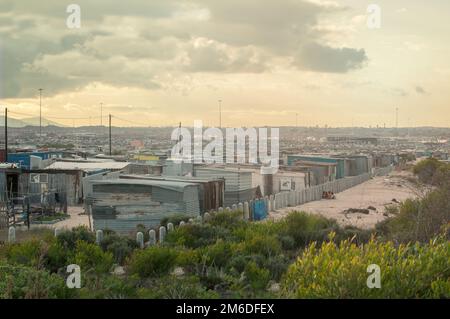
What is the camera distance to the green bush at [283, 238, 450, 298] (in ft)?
22.9

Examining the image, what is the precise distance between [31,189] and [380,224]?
15.5 metres

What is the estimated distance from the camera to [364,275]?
708 centimetres

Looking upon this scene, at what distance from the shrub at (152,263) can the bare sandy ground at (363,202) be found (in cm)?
984

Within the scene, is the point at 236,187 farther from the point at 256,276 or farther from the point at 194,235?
the point at 256,276

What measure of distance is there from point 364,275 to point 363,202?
2447 cm

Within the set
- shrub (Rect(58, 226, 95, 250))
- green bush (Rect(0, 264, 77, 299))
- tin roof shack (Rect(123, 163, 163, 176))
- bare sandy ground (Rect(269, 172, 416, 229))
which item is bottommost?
bare sandy ground (Rect(269, 172, 416, 229))

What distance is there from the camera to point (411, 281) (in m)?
7.14

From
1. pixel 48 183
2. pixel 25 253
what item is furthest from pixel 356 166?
pixel 25 253

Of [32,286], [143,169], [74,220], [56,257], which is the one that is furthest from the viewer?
[143,169]

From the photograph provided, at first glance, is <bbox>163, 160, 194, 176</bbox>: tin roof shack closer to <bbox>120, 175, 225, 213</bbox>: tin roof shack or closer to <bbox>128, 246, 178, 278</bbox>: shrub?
<bbox>120, 175, 225, 213</bbox>: tin roof shack

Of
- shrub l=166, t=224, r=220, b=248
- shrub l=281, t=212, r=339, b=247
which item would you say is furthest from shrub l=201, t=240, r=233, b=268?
shrub l=281, t=212, r=339, b=247

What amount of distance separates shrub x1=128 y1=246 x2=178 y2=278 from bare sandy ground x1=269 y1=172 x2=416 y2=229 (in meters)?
9.84

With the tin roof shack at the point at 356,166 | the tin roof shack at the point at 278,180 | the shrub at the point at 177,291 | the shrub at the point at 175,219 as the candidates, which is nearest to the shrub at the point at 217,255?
the shrub at the point at 177,291

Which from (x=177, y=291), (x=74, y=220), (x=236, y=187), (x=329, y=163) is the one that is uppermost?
(x=329, y=163)
